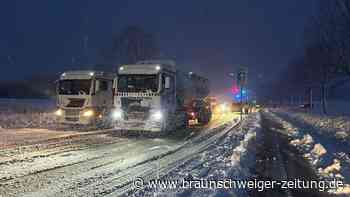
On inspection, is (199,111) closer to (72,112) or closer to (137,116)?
(72,112)

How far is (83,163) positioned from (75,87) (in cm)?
1360

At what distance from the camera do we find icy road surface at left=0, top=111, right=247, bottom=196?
855 centimetres

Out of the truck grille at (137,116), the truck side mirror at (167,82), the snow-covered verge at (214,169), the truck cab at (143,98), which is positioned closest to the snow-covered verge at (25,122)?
the truck cab at (143,98)

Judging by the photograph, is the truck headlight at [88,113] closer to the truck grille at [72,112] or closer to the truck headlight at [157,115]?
the truck grille at [72,112]

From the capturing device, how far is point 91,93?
2455cm

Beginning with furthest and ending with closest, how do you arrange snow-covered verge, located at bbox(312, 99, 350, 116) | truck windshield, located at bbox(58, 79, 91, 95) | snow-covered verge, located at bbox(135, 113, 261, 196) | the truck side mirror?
snow-covered verge, located at bbox(312, 99, 350, 116)
truck windshield, located at bbox(58, 79, 91, 95)
the truck side mirror
snow-covered verge, located at bbox(135, 113, 261, 196)

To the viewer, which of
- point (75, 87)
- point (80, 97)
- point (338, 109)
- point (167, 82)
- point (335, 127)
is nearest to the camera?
point (167, 82)

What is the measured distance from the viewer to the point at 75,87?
81.1 ft

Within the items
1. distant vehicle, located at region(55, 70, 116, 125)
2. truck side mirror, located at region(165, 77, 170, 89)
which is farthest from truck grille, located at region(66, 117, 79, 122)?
truck side mirror, located at region(165, 77, 170, 89)

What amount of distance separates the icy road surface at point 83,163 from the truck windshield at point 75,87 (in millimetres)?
6700

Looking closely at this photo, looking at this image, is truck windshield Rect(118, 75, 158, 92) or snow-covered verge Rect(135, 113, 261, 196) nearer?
snow-covered verge Rect(135, 113, 261, 196)

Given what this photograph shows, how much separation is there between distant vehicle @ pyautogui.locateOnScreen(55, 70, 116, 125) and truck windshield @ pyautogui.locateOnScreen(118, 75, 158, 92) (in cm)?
389

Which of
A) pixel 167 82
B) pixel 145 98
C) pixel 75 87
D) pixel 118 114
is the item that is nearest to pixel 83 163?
pixel 145 98

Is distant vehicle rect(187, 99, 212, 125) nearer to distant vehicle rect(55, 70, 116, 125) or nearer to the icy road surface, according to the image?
distant vehicle rect(55, 70, 116, 125)
